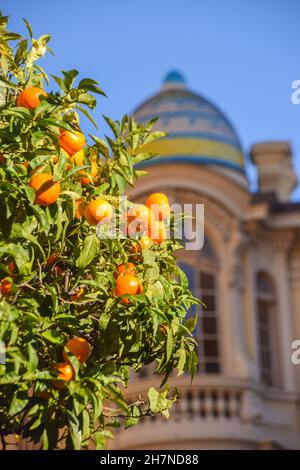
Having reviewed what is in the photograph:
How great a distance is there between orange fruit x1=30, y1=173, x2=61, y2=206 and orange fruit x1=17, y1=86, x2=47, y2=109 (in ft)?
1.71

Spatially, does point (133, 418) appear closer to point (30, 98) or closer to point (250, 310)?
point (30, 98)

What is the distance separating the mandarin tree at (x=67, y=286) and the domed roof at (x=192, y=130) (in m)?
15.1

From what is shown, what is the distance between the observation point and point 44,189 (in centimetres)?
597

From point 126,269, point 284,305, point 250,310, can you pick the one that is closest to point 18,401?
point 126,269

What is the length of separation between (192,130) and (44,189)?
54.5 feet

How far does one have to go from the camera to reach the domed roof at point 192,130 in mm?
22031

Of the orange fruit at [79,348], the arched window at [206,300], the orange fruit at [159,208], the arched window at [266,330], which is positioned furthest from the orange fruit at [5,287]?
the arched window at [266,330]

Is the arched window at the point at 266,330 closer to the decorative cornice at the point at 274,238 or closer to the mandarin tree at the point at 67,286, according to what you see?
the decorative cornice at the point at 274,238

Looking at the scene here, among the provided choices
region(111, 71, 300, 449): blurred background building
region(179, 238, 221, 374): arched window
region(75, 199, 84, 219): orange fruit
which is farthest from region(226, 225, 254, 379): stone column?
region(75, 199, 84, 219): orange fruit

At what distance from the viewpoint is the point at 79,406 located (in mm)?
5672

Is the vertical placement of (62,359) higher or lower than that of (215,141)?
lower

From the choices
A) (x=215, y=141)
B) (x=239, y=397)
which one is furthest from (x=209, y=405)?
(x=215, y=141)
